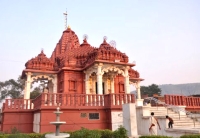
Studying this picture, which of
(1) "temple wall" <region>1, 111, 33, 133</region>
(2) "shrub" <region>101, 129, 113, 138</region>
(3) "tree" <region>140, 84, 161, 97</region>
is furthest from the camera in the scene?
(3) "tree" <region>140, 84, 161, 97</region>

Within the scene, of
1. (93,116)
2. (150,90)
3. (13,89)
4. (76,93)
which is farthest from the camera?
(150,90)

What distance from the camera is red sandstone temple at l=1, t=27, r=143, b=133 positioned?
394 inches

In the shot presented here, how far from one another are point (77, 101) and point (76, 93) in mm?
752

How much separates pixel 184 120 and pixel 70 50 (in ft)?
35.1

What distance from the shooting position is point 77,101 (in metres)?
10.4

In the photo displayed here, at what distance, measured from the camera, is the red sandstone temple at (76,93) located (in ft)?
32.8

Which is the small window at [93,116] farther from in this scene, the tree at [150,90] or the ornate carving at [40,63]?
the tree at [150,90]

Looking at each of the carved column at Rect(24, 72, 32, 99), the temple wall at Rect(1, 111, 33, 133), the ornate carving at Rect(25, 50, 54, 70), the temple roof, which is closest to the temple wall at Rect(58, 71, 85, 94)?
the temple roof

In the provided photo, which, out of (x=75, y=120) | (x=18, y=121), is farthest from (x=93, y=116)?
(x=18, y=121)

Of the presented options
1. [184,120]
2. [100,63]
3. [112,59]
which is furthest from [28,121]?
[184,120]

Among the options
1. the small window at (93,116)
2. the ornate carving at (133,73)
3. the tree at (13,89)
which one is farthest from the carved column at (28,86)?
the tree at (13,89)

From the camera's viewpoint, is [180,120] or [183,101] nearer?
[180,120]

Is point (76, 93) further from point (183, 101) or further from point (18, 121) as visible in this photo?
point (183, 101)

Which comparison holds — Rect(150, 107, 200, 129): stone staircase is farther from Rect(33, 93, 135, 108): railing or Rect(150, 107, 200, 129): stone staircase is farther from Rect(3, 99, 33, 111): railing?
Rect(3, 99, 33, 111): railing
